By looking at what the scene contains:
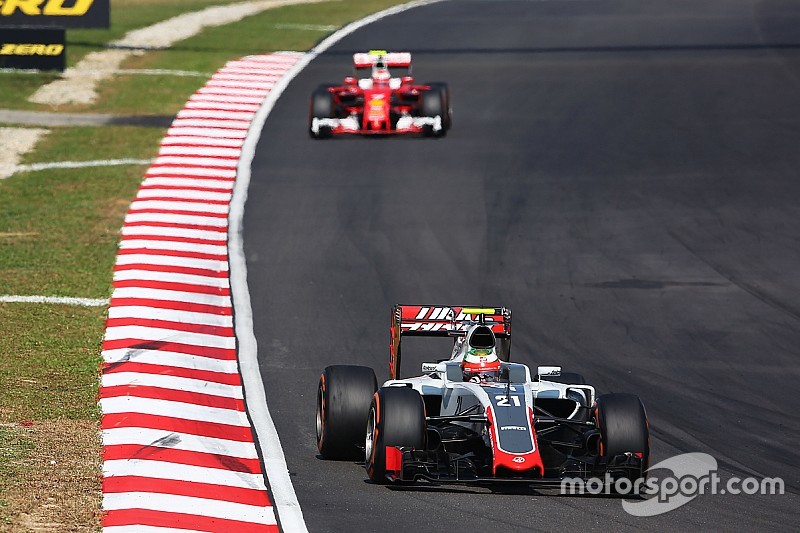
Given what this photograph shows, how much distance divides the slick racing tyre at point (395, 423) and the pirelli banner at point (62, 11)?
77.3 ft

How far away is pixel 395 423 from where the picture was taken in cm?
1180

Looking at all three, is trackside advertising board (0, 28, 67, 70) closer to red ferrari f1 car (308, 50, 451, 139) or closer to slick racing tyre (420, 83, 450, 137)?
red ferrari f1 car (308, 50, 451, 139)

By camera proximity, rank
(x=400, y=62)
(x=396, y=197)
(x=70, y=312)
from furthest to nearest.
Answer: (x=400, y=62) < (x=396, y=197) < (x=70, y=312)

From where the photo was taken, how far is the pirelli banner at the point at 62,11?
33.3 meters

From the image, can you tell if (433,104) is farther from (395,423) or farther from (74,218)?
(395,423)

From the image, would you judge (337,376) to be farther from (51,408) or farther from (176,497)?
(51,408)

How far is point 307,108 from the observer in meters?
30.8

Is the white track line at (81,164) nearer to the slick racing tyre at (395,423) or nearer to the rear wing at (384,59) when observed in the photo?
the rear wing at (384,59)

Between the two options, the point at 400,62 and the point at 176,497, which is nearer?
the point at 176,497

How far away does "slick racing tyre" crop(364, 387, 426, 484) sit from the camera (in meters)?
11.8

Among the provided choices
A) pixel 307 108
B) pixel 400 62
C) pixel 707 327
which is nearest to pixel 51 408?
pixel 707 327

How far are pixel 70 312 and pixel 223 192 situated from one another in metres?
6.77

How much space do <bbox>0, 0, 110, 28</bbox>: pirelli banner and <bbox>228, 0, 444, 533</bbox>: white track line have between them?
187 inches

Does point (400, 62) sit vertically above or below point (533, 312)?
above
